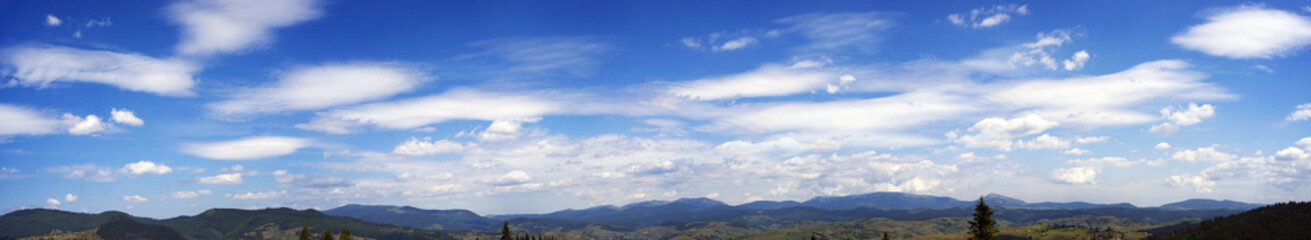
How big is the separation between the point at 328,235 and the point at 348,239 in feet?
12.0

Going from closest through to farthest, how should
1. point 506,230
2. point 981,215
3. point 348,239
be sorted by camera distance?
point 981,215
point 506,230
point 348,239

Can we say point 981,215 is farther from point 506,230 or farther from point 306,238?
point 306,238

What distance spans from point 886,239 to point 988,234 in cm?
7277

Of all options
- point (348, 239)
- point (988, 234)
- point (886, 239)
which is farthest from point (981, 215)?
point (348, 239)

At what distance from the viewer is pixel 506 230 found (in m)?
112

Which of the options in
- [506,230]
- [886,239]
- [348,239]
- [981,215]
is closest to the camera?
[981,215]

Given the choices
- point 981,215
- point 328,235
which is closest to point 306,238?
point 328,235

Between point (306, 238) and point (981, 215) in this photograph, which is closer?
point (981, 215)

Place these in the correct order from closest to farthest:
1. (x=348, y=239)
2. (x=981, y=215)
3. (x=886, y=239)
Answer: (x=981, y=215), (x=348, y=239), (x=886, y=239)

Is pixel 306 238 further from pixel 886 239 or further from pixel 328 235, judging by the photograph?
pixel 886 239

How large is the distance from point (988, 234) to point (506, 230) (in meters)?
76.7

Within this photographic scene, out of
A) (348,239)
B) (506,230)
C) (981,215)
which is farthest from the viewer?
(348,239)

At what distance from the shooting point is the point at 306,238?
114812mm

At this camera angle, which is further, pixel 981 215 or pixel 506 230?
pixel 506 230
